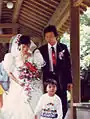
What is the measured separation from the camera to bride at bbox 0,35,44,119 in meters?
3.76

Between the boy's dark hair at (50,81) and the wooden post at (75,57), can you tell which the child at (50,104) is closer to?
the boy's dark hair at (50,81)

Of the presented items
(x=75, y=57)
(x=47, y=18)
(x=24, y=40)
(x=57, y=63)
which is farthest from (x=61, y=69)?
(x=47, y=18)

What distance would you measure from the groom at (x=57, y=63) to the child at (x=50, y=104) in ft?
0.24

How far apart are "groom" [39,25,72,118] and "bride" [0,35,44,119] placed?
0.11 metres

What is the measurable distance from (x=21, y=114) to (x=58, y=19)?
3.86 m

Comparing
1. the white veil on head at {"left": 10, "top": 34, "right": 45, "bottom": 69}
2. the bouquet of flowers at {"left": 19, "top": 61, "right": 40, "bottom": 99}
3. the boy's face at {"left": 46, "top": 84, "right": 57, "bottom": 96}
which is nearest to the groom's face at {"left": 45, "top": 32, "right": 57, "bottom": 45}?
the white veil on head at {"left": 10, "top": 34, "right": 45, "bottom": 69}

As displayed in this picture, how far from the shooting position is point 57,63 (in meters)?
3.85

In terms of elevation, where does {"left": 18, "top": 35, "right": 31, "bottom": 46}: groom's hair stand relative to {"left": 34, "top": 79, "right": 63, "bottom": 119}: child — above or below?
above

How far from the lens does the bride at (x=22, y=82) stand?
12.3ft

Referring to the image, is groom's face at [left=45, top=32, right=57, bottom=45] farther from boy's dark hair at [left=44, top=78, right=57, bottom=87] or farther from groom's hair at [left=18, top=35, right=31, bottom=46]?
boy's dark hair at [left=44, top=78, right=57, bottom=87]

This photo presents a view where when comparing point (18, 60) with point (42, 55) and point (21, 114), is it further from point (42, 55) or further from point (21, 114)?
point (21, 114)

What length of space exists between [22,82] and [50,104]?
0.38 metres

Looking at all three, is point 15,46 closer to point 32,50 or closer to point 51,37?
point 32,50

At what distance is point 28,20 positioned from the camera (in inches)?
397
